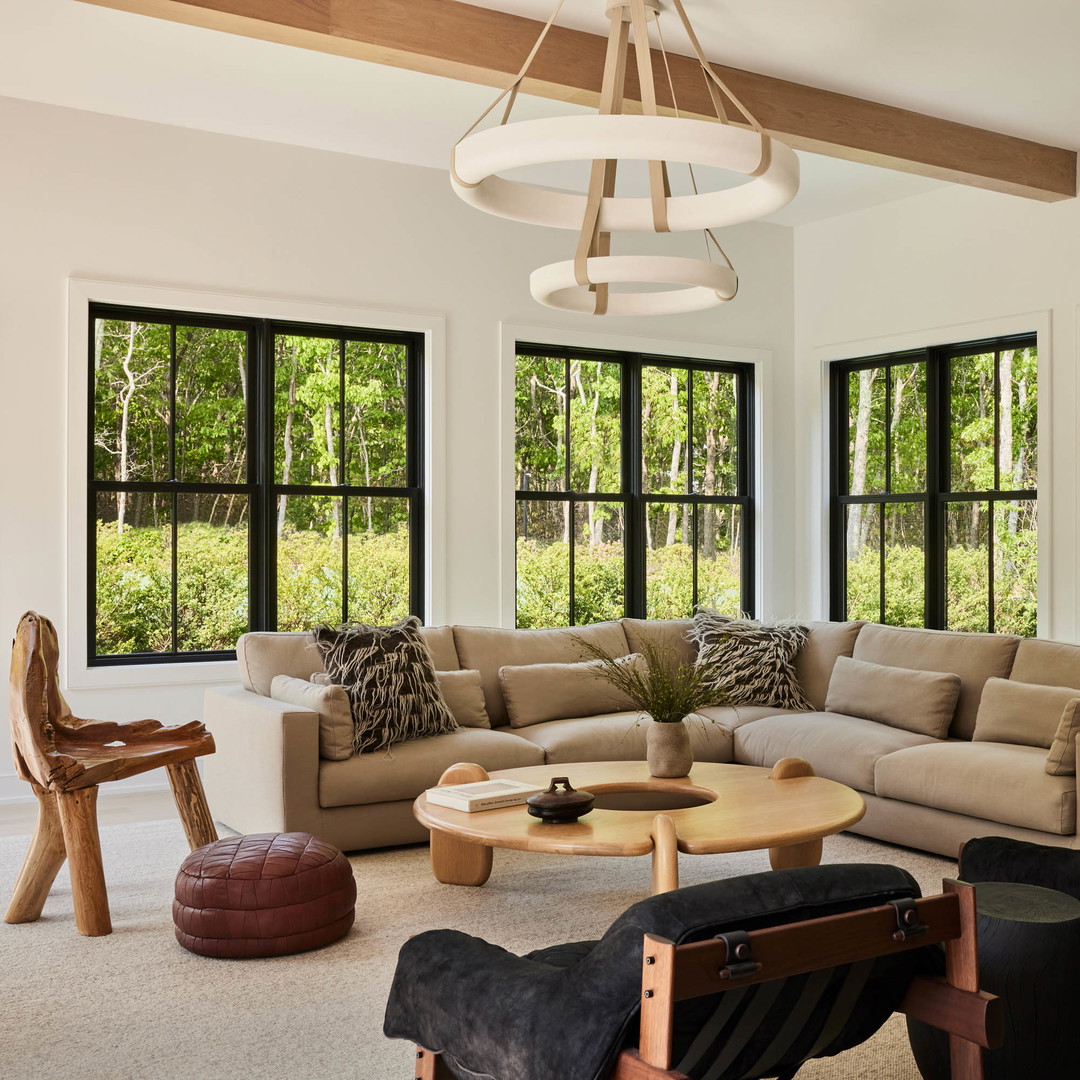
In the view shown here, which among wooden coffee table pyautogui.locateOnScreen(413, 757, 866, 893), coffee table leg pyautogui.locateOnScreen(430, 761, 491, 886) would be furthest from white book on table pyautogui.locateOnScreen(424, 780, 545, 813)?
coffee table leg pyautogui.locateOnScreen(430, 761, 491, 886)

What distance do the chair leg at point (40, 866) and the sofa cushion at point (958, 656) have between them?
3.69 meters

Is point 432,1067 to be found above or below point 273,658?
below

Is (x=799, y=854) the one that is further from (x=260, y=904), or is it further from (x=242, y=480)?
(x=242, y=480)

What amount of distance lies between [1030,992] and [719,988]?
109 cm

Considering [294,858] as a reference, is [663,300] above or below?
above

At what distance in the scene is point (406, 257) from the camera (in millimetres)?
6352

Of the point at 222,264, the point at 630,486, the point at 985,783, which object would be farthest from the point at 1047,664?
the point at 222,264

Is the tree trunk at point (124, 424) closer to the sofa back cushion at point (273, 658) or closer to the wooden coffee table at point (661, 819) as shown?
the sofa back cushion at point (273, 658)

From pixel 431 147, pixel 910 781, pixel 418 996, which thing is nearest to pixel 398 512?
pixel 431 147

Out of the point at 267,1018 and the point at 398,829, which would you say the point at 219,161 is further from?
the point at 267,1018

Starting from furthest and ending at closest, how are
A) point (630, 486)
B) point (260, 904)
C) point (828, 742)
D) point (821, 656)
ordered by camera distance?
point (630, 486) → point (821, 656) → point (828, 742) → point (260, 904)

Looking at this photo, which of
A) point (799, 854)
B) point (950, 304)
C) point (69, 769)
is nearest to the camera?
point (69, 769)

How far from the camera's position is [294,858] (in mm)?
3594

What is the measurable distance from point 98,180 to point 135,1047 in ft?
13.8
